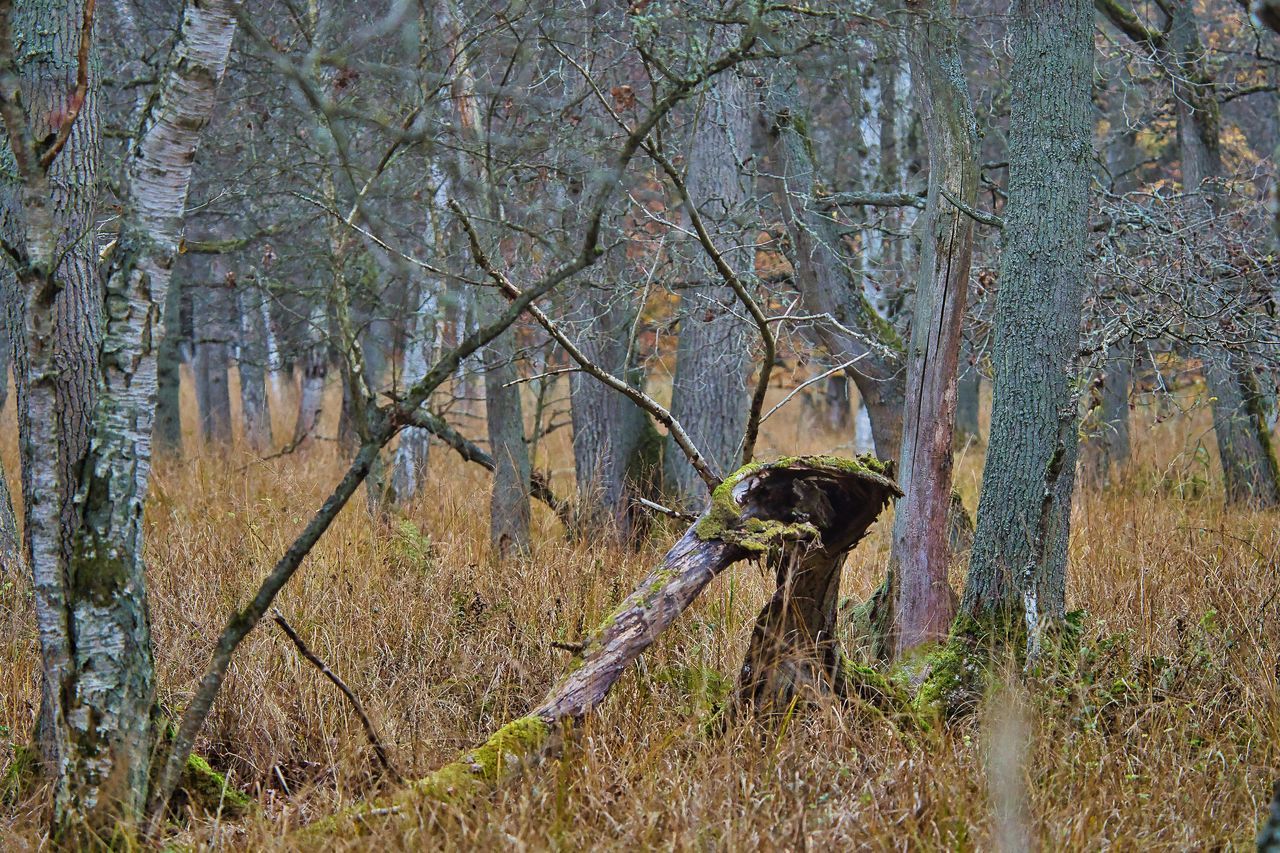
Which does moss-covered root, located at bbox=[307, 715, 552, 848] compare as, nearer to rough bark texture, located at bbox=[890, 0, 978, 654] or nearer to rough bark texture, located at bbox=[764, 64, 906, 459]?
rough bark texture, located at bbox=[890, 0, 978, 654]

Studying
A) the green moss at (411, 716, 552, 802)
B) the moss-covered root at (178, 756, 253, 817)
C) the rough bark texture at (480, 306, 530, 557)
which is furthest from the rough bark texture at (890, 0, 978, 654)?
the moss-covered root at (178, 756, 253, 817)

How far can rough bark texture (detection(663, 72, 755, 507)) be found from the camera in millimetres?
6617

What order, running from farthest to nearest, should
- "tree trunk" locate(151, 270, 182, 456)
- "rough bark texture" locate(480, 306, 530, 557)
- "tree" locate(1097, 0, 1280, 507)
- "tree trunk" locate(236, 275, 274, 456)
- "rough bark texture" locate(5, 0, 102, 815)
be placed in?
"tree trunk" locate(236, 275, 274, 456) < "tree trunk" locate(151, 270, 182, 456) < "tree" locate(1097, 0, 1280, 507) < "rough bark texture" locate(480, 306, 530, 557) < "rough bark texture" locate(5, 0, 102, 815)

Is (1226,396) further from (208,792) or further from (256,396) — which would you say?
(256,396)

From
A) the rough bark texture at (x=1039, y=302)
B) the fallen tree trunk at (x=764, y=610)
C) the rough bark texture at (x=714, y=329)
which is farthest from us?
the rough bark texture at (x=714, y=329)

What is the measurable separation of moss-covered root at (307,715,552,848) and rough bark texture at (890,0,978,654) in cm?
195

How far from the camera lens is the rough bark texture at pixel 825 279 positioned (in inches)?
237

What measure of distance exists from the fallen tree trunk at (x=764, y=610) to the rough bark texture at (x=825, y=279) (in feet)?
8.13

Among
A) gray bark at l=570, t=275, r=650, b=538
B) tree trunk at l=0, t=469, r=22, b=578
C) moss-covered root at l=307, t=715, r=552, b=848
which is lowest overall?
moss-covered root at l=307, t=715, r=552, b=848

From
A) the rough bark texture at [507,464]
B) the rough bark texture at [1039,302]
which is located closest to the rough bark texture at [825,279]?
the rough bark texture at [507,464]

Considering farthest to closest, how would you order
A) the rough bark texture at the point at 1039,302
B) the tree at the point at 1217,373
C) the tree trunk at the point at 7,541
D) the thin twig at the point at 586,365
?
the tree at the point at 1217,373
the tree trunk at the point at 7,541
the rough bark texture at the point at 1039,302
the thin twig at the point at 586,365

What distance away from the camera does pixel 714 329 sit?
7070 millimetres

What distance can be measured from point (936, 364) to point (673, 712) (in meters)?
1.86

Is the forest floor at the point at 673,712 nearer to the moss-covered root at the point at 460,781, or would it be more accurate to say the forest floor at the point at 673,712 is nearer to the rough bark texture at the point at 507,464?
the moss-covered root at the point at 460,781
